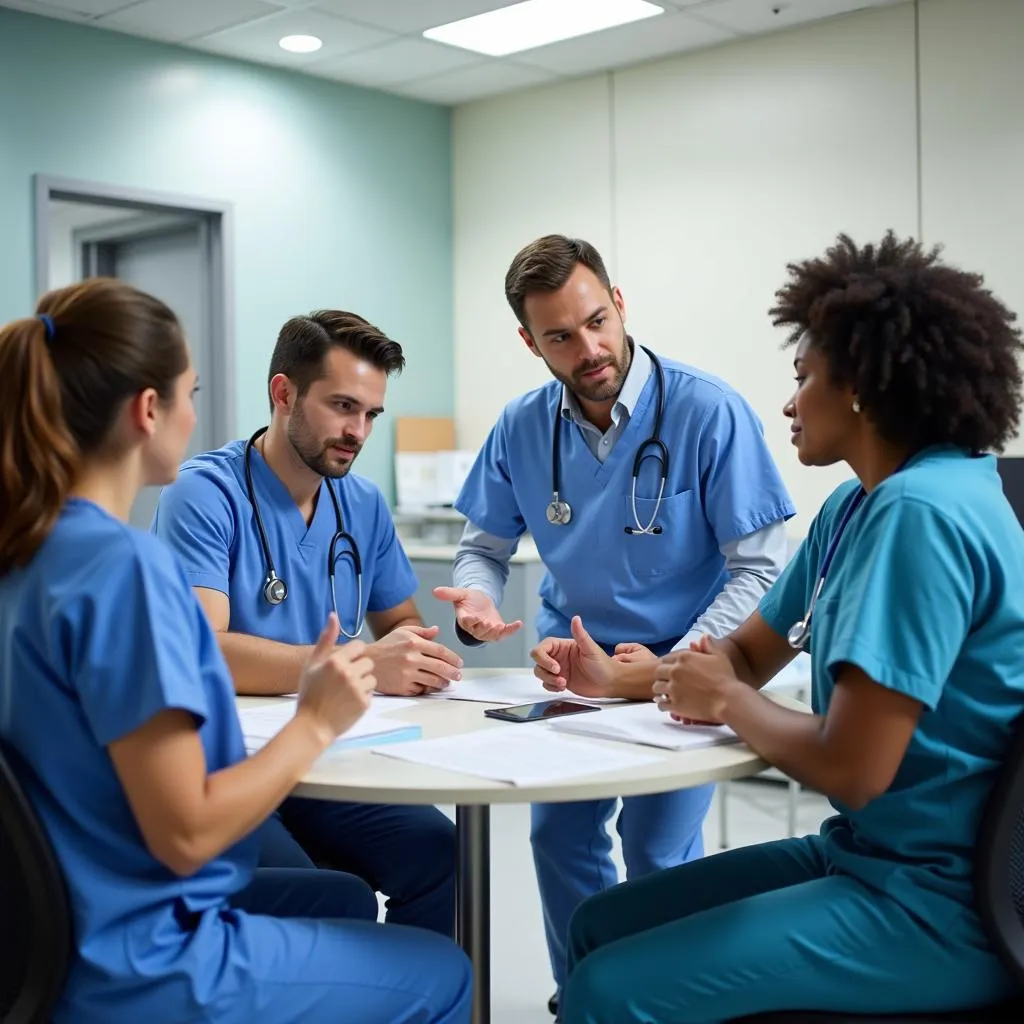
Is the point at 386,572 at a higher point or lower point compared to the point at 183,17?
lower

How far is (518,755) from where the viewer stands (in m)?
1.49

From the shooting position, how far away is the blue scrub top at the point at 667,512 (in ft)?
7.35

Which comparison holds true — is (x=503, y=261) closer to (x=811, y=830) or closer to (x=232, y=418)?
(x=232, y=418)

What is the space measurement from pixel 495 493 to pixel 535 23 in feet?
7.48

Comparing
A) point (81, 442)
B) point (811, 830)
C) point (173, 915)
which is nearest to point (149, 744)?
point (173, 915)

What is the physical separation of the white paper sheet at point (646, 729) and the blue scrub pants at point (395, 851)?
43 centimetres

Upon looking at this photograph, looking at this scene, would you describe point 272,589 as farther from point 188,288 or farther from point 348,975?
point 188,288

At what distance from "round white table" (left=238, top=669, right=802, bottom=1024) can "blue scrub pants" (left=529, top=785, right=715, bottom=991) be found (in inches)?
19.1

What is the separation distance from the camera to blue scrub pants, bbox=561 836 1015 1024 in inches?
51.5

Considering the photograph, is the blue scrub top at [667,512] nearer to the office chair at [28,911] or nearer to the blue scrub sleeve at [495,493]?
the blue scrub sleeve at [495,493]

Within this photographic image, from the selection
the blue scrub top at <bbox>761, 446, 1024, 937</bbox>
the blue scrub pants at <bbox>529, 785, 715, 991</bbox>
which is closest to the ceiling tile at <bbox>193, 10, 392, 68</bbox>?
the blue scrub pants at <bbox>529, 785, 715, 991</bbox>

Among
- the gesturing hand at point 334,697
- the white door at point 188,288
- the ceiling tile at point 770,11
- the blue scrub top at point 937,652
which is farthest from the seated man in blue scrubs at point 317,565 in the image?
the white door at point 188,288

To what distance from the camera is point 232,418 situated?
15.2 feet

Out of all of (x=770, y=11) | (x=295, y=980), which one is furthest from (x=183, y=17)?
(x=295, y=980)
